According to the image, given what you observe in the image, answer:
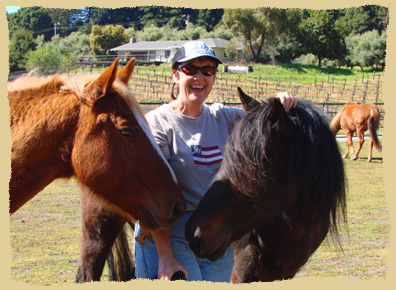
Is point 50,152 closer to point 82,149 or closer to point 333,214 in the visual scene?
point 82,149

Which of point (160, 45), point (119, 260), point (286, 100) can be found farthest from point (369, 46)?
point (119, 260)

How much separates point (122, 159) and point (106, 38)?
1958mm

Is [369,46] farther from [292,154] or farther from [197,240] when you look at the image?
[197,240]

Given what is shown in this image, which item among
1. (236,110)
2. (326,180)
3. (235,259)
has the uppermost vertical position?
(236,110)

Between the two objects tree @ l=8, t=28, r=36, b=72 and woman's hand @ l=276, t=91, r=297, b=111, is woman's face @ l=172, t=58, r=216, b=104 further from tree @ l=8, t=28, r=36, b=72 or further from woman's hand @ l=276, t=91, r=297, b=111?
tree @ l=8, t=28, r=36, b=72

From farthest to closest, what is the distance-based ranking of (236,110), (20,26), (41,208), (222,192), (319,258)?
(41,208) < (319,258) < (236,110) < (20,26) < (222,192)

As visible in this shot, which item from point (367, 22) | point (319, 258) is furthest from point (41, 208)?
point (367, 22)

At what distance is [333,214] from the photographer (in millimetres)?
2701

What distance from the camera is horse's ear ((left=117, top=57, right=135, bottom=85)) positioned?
251 cm

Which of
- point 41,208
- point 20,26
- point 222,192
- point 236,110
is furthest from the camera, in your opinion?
point 41,208

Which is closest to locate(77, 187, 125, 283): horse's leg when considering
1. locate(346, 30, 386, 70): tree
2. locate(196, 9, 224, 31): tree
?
locate(196, 9, 224, 31): tree

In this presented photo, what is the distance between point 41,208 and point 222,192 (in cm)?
700

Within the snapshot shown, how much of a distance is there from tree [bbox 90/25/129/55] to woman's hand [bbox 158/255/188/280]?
2.18 m

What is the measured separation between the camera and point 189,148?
8.53 feet
